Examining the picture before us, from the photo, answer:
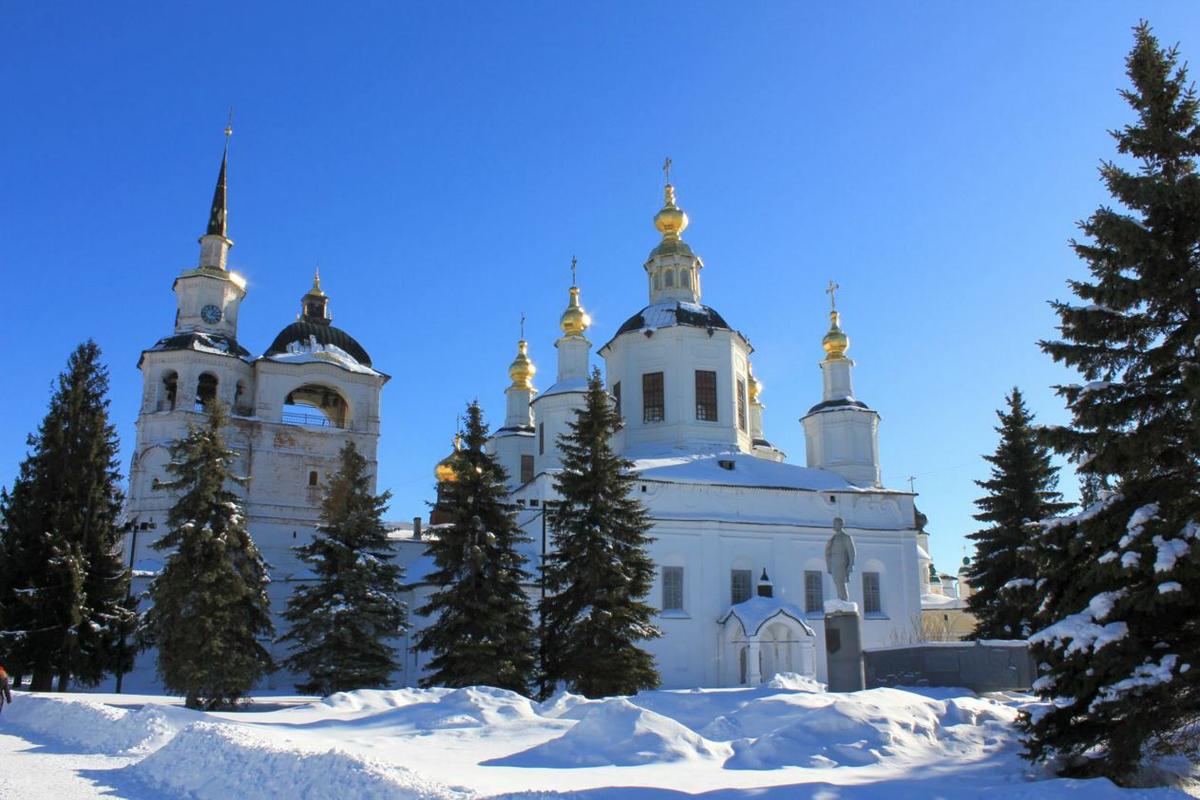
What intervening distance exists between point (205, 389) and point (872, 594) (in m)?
27.3

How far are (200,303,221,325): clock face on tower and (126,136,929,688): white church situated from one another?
6 centimetres

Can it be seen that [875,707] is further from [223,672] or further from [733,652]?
[733,652]

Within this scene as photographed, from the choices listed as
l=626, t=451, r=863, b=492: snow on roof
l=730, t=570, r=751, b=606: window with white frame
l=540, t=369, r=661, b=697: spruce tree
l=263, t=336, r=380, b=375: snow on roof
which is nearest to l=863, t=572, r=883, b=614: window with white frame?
l=626, t=451, r=863, b=492: snow on roof

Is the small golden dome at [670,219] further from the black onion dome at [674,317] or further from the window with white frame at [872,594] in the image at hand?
the window with white frame at [872,594]

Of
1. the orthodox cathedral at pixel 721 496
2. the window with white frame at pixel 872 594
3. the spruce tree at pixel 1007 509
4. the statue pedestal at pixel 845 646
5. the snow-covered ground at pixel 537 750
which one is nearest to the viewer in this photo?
the snow-covered ground at pixel 537 750

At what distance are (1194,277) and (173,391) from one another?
38.7 m

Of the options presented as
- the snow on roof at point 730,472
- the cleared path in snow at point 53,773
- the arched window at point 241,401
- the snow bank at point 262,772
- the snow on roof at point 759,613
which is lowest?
the cleared path in snow at point 53,773

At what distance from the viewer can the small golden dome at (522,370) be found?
50344 mm

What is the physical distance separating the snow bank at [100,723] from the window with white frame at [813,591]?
24.2 m

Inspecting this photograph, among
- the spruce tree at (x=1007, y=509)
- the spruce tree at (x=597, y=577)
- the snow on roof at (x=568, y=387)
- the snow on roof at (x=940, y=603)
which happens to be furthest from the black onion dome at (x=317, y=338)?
the snow on roof at (x=940, y=603)

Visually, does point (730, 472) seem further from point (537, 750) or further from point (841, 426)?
point (537, 750)

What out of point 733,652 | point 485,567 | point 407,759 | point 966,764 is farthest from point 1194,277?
point 733,652

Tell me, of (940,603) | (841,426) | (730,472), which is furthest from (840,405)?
(940,603)

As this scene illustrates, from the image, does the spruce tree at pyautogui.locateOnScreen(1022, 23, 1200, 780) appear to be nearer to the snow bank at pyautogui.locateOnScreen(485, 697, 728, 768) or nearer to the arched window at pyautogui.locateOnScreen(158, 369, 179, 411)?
the snow bank at pyautogui.locateOnScreen(485, 697, 728, 768)
